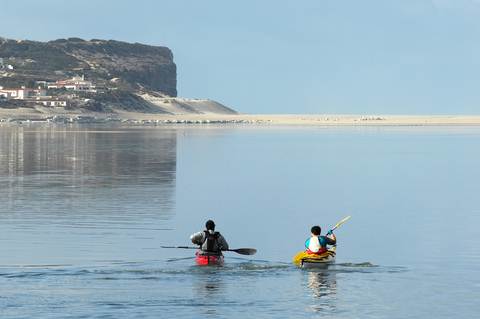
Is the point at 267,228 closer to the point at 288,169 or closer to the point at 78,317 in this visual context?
the point at 78,317

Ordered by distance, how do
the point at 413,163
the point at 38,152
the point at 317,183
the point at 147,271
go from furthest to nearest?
1. the point at 38,152
2. the point at 413,163
3. the point at 317,183
4. the point at 147,271

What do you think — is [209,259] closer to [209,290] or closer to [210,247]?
[210,247]

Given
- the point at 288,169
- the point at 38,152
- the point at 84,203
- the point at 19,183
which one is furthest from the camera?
the point at 38,152

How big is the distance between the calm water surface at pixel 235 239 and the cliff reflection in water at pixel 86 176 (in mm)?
139

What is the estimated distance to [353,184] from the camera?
2261 inches

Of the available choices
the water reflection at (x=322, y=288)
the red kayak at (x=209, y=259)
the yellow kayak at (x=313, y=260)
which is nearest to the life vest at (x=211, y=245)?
the red kayak at (x=209, y=259)

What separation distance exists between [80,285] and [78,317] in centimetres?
362

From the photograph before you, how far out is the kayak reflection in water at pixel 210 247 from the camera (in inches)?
1125

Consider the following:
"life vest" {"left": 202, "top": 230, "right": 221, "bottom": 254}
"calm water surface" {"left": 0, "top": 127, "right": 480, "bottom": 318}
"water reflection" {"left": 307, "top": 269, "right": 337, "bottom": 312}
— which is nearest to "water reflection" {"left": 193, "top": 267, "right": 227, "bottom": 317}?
"calm water surface" {"left": 0, "top": 127, "right": 480, "bottom": 318}

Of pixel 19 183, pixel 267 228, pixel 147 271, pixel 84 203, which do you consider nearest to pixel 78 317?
pixel 147 271

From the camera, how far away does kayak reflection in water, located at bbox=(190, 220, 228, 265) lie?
28.6 m

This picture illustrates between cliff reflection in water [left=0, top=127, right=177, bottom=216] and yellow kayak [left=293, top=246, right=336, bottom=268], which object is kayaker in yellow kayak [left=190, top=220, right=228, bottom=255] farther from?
cliff reflection in water [left=0, top=127, right=177, bottom=216]

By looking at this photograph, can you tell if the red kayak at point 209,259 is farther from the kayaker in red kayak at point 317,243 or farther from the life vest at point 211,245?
the kayaker in red kayak at point 317,243

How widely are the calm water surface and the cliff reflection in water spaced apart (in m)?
0.14
